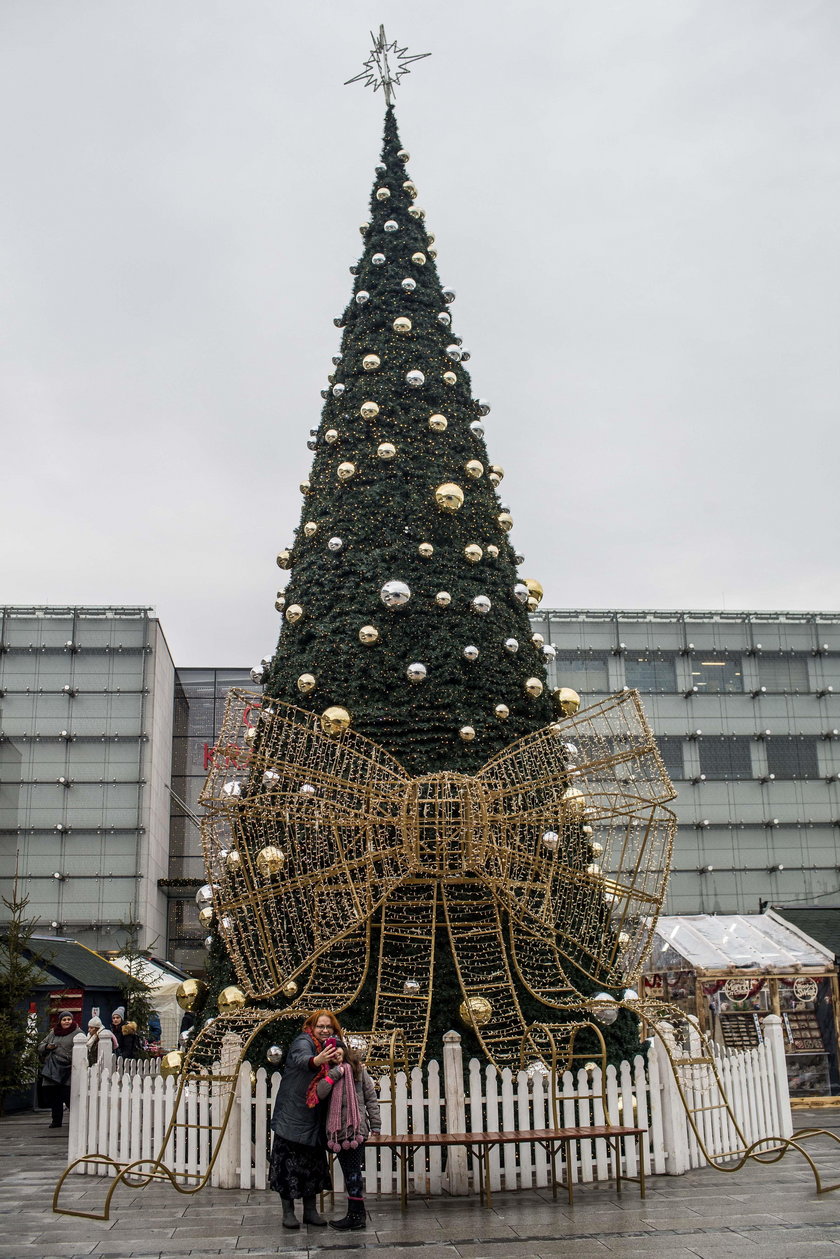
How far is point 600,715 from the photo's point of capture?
380 inches

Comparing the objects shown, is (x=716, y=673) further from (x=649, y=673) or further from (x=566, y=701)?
(x=566, y=701)

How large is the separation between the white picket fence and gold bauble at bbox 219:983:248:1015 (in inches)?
19.8

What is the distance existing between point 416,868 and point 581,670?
31743 millimetres

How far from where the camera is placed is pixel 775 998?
17281mm

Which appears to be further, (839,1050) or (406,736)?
(839,1050)

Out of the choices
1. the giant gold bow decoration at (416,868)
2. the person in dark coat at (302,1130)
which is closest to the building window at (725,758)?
the giant gold bow decoration at (416,868)

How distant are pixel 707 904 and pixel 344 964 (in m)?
32.8

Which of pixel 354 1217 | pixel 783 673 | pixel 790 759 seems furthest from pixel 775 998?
pixel 783 673

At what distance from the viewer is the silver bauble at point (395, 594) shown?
10.1 m

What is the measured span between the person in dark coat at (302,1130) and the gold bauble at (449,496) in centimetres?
529

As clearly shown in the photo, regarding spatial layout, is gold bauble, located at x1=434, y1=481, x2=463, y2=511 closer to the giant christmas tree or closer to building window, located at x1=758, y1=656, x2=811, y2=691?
the giant christmas tree

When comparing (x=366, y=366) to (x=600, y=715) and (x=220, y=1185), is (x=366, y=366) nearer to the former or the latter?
(x=600, y=715)

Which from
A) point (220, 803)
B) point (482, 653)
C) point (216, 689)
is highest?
point (216, 689)

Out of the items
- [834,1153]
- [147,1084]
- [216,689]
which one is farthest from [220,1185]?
[216,689]
